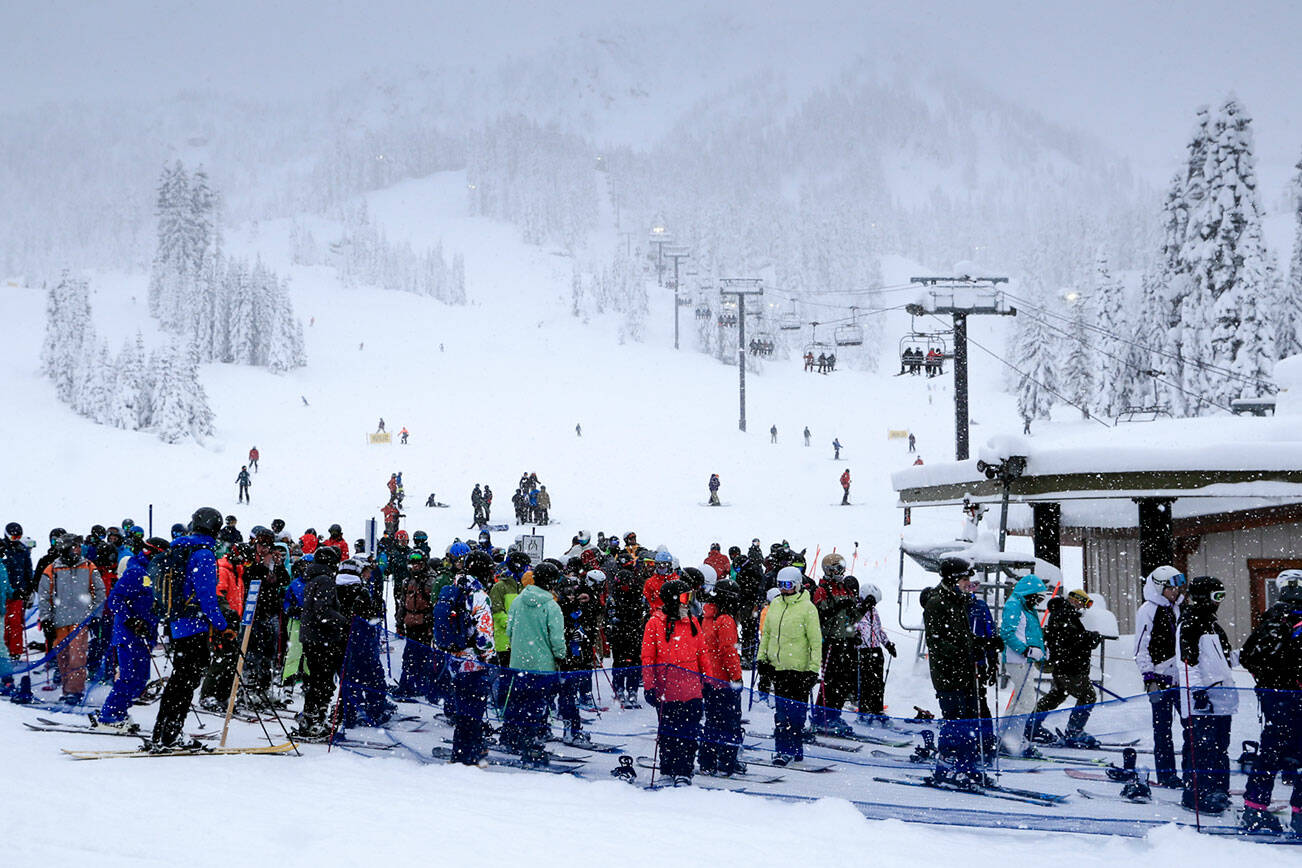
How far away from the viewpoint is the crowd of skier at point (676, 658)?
6.64 m

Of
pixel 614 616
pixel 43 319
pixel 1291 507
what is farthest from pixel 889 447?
pixel 43 319

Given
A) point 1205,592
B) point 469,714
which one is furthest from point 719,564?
point 1205,592

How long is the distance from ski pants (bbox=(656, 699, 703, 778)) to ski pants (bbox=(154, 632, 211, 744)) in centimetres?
357

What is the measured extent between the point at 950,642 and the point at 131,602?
6.52 meters

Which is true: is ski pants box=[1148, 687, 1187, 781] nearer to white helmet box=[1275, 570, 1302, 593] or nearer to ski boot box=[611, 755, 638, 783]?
white helmet box=[1275, 570, 1302, 593]

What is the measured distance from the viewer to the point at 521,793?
6895 mm

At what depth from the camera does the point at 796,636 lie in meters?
8.27

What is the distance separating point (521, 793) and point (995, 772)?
3.30 meters

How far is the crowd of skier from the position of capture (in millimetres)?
6645

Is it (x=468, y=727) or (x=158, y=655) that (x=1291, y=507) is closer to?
(x=468, y=727)

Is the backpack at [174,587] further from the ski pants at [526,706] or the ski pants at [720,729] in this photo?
the ski pants at [720,729]

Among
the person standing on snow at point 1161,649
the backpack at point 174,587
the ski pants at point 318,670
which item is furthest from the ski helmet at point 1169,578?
the backpack at point 174,587

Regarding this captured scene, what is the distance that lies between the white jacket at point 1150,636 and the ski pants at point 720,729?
9.63 ft

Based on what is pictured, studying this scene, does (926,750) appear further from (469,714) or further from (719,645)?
(469,714)
